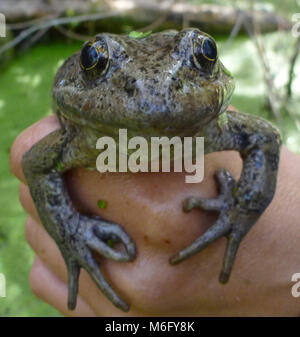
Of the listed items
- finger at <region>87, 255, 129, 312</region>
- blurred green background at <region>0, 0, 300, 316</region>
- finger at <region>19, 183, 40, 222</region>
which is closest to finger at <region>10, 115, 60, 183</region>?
finger at <region>19, 183, 40, 222</region>

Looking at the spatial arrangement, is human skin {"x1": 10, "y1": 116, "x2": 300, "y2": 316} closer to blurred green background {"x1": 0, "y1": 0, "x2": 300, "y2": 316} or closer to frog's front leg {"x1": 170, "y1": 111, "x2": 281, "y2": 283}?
frog's front leg {"x1": 170, "y1": 111, "x2": 281, "y2": 283}

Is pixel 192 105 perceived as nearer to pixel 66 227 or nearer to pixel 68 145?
pixel 68 145

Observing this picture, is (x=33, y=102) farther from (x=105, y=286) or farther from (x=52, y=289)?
(x=105, y=286)

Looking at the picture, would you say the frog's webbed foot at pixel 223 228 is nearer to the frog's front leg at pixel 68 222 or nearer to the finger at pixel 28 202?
the frog's front leg at pixel 68 222

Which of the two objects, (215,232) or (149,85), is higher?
(149,85)

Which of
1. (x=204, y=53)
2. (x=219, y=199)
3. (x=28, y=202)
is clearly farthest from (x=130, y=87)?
(x=28, y=202)
